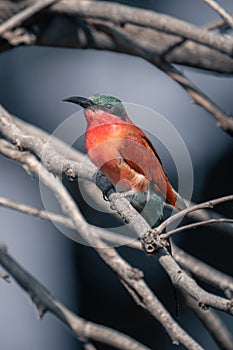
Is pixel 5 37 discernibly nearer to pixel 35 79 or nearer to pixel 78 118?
pixel 78 118

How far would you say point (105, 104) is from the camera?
3.63m

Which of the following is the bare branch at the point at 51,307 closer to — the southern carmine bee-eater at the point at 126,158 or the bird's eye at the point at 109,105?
the southern carmine bee-eater at the point at 126,158

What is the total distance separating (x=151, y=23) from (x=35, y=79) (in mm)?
4235

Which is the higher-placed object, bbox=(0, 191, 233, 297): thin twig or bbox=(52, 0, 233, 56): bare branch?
bbox=(52, 0, 233, 56): bare branch

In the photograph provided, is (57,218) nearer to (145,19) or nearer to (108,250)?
(108,250)

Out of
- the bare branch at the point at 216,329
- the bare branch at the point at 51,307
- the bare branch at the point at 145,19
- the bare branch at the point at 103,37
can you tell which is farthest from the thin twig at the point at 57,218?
the bare branch at the point at 103,37

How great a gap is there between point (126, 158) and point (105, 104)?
321 mm

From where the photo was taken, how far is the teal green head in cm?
356

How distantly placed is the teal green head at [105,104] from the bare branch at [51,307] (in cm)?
89

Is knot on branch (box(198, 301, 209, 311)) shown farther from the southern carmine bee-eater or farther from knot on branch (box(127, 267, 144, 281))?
the southern carmine bee-eater

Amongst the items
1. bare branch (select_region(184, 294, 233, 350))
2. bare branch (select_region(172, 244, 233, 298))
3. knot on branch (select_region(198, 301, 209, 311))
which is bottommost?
bare branch (select_region(184, 294, 233, 350))

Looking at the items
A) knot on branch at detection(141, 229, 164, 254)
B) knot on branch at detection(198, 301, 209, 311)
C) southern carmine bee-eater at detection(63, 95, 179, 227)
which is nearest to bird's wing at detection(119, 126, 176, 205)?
southern carmine bee-eater at detection(63, 95, 179, 227)

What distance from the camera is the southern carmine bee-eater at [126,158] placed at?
3.33 meters

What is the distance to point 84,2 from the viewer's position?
346 centimetres
